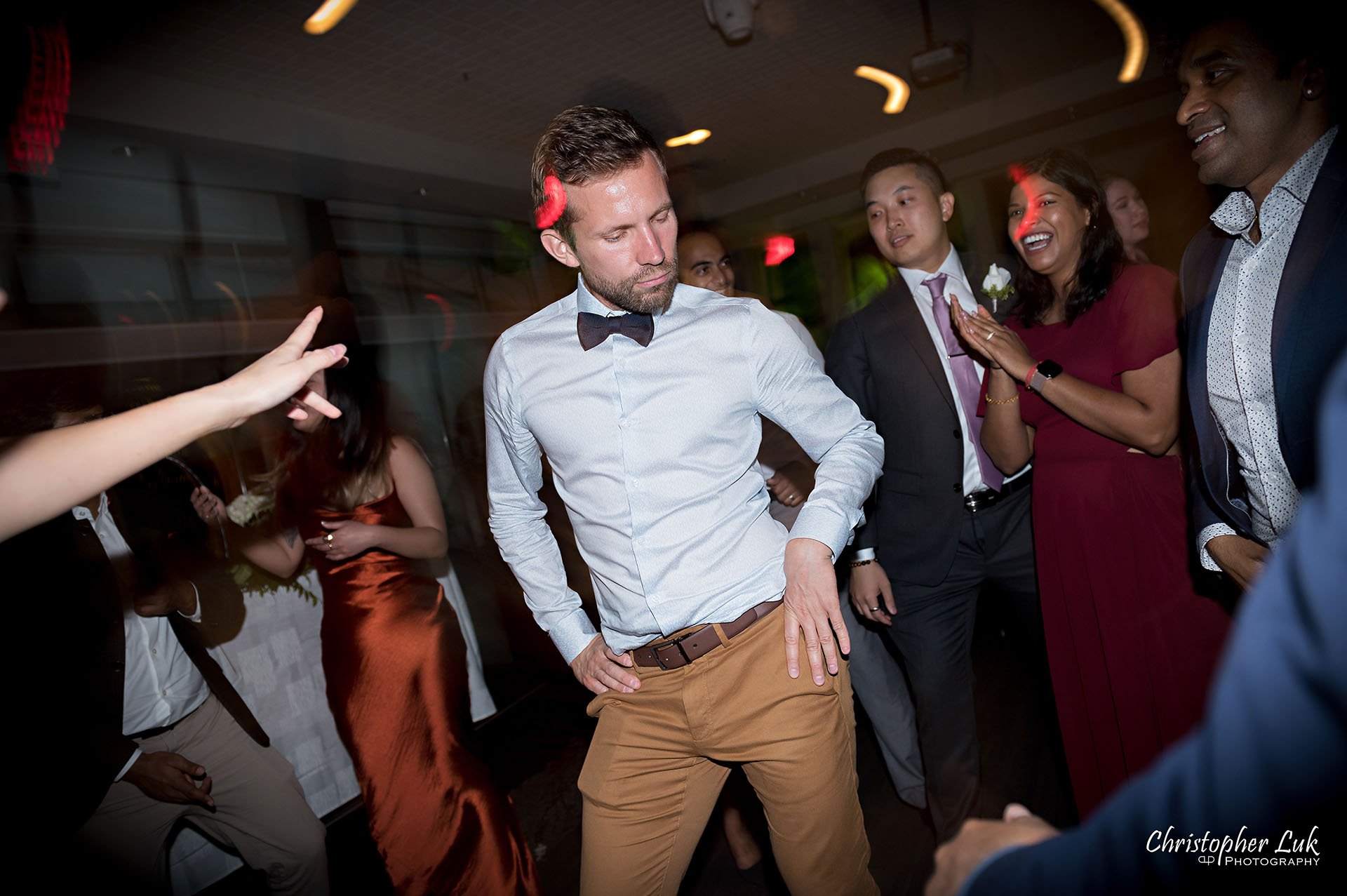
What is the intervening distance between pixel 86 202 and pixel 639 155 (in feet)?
15.4

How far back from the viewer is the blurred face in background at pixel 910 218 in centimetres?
214

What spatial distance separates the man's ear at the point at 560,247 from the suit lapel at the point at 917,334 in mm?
1069

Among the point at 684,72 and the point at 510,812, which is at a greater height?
the point at 684,72

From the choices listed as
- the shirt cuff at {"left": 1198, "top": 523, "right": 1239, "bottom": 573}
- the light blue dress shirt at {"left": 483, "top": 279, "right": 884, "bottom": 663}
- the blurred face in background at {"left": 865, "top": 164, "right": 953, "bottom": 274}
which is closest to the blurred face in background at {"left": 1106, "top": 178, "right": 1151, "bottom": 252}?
the blurred face in background at {"left": 865, "top": 164, "right": 953, "bottom": 274}

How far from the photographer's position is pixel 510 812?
2.26 metres

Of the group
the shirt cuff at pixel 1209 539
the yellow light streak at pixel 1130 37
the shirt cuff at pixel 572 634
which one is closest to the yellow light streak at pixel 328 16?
the shirt cuff at pixel 572 634

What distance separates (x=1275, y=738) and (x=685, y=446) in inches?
41.8

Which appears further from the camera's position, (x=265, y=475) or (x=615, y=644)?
(x=265, y=475)

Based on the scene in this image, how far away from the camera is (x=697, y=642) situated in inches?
53.8

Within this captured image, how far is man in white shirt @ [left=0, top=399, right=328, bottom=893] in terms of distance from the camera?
165cm

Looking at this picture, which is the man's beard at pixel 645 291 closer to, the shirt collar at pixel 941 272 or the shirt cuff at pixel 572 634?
the shirt cuff at pixel 572 634

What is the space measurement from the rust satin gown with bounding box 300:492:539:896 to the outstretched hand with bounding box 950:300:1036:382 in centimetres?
192

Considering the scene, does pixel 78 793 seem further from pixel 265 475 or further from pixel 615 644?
pixel 265 475

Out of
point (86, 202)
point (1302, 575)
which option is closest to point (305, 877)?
point (1302, 575)
